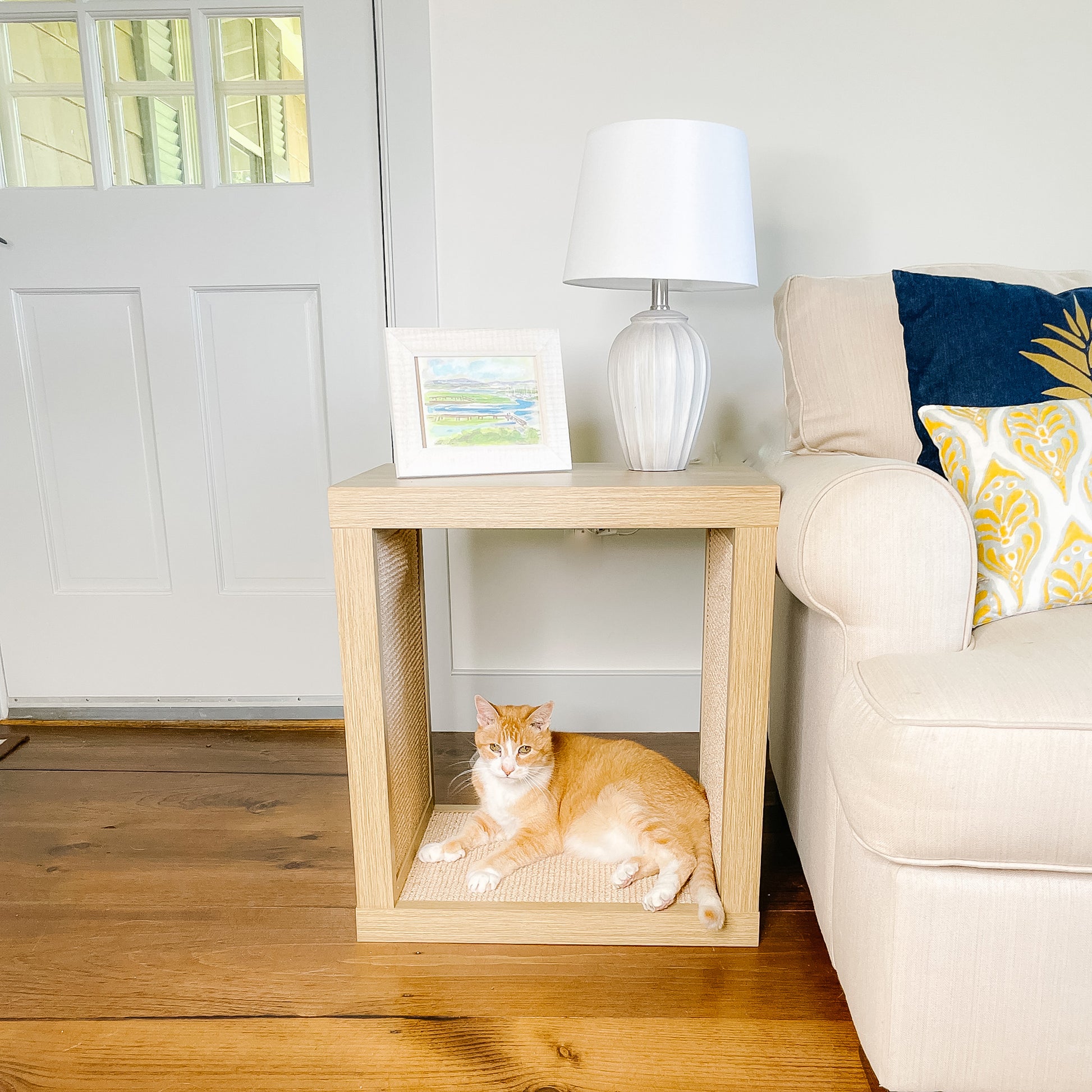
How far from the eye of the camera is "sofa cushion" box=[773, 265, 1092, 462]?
1.18 m

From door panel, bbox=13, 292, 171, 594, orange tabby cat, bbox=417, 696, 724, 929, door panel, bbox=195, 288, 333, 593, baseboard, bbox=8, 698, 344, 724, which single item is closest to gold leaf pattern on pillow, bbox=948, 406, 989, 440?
orange tabby cat, bbox=417, 696, 724, 929

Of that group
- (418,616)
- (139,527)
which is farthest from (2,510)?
(418,616)

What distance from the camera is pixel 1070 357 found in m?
1.12

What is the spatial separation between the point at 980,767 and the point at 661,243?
0.75 m

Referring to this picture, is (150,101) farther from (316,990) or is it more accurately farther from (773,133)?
(316,990)

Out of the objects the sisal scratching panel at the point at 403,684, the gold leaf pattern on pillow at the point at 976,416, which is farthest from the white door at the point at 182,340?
the gold leaf pattern on pillow at the point at 976,416

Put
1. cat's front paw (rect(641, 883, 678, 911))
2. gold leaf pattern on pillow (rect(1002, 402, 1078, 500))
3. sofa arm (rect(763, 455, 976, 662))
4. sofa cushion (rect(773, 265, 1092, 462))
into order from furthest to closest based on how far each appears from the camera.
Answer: sofa cushion (rect(773, 265, 1092, 462)), cat's front paw (rect(641, 883, 678, 911)), gold leaf pattern on pillow (rect(1002, 402, 1078, 500)), sofa arm (rect(763, 455, 976, 662))

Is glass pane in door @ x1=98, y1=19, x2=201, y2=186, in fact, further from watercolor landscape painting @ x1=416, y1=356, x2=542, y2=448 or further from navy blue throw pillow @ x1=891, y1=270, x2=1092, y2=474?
navy blue throw pillow @ x1=891, y1=270, x2=1092, y2=474

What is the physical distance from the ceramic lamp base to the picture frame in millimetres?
97

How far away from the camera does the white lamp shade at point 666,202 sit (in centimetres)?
108

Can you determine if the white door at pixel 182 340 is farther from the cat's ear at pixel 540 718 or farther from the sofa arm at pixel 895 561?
the sofa arm at pixel 895 561

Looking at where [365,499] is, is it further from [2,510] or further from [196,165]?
[2,510]

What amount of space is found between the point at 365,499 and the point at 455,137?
92 centimetres

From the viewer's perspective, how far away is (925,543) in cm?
85
